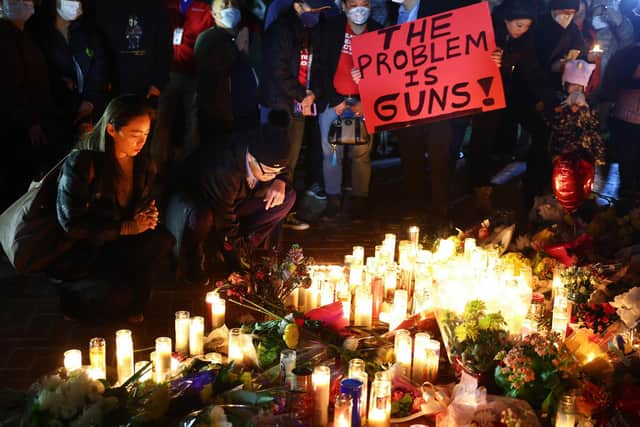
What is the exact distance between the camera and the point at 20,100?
246 inches

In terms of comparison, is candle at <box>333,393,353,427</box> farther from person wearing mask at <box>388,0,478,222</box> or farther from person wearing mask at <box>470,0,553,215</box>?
person wearing mask at <box>388,0,478,222</box>

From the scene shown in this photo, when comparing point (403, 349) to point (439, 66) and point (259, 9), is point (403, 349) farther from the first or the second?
point (259, 9)

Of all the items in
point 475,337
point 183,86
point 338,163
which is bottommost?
point 475,337

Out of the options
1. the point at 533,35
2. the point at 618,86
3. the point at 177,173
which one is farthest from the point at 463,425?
the point at 618,86

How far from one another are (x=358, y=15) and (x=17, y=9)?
2.98 meters

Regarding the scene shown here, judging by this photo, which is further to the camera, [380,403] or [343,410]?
[380,403]

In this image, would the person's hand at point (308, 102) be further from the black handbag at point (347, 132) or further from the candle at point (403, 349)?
the candle at point (403, 349)

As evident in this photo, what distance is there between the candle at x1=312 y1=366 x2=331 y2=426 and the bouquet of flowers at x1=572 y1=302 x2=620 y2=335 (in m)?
1.87

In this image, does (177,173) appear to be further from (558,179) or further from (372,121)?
(558,179)

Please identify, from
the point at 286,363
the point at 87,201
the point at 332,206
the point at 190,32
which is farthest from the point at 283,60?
the point at 286,363

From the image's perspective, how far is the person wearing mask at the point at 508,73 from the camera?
23.8ft

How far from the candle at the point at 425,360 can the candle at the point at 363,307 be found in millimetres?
733

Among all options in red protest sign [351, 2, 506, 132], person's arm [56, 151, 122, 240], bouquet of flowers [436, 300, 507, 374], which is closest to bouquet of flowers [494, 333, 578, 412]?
bouquet of flowers [436, 300, 507, 374]

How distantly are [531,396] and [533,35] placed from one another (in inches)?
195
